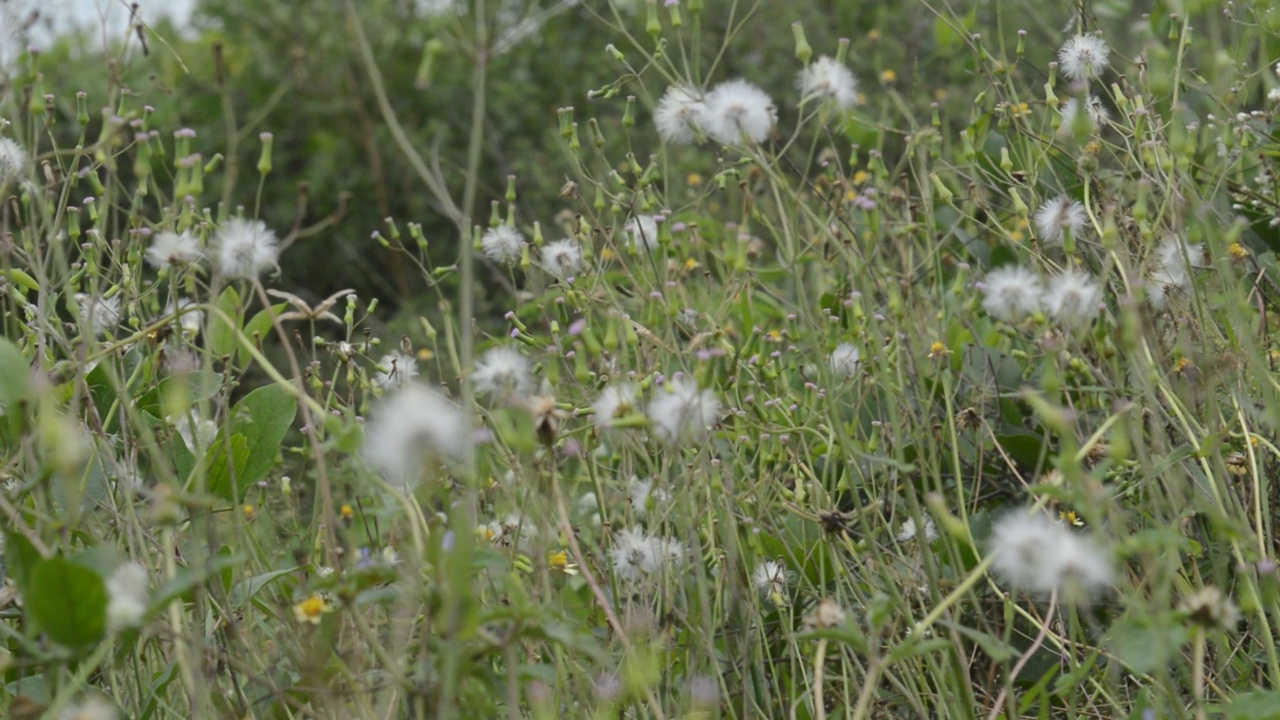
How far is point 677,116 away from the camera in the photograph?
126cm

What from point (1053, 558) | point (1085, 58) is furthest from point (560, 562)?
point (1085, 58)

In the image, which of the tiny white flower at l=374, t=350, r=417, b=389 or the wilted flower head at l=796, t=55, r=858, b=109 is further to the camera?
the tiny white flower at l=374, t=350, r=417, b=389

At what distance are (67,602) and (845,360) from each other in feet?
2.81

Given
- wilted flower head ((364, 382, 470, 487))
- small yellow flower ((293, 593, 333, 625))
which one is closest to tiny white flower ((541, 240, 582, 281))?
small yellow flower ((293, 593, 333, 625))

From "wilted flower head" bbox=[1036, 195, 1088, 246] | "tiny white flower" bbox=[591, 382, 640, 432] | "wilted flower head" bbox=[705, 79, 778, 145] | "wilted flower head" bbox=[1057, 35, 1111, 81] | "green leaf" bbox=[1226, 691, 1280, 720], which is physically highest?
"wilted flower head" bbox=[1057, 35, 1111, 81]

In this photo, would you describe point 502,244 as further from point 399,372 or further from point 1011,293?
point 1011,293

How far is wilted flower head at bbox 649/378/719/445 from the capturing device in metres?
1.11

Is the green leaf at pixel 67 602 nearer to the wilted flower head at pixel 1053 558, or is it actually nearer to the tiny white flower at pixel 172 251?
the tiny white flower at pixel 172 251

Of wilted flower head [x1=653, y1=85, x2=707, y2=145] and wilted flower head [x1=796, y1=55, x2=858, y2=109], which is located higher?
wilted flower head [x1=653, y1=85, x2=707, y2=145]

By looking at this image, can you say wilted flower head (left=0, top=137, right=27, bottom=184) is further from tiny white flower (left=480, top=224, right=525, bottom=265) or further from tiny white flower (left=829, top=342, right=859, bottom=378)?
tiny white flower (left=829, top=342, right=859, bottom=378)

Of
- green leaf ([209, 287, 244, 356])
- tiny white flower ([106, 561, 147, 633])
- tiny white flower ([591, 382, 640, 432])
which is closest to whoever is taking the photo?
tiny white flower ([106, 561, 147, 633])

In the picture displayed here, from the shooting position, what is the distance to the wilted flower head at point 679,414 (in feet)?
3.63

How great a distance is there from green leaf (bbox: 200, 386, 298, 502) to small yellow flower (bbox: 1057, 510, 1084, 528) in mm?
870

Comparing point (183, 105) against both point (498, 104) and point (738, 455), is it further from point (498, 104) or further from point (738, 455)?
point (738, 455)
